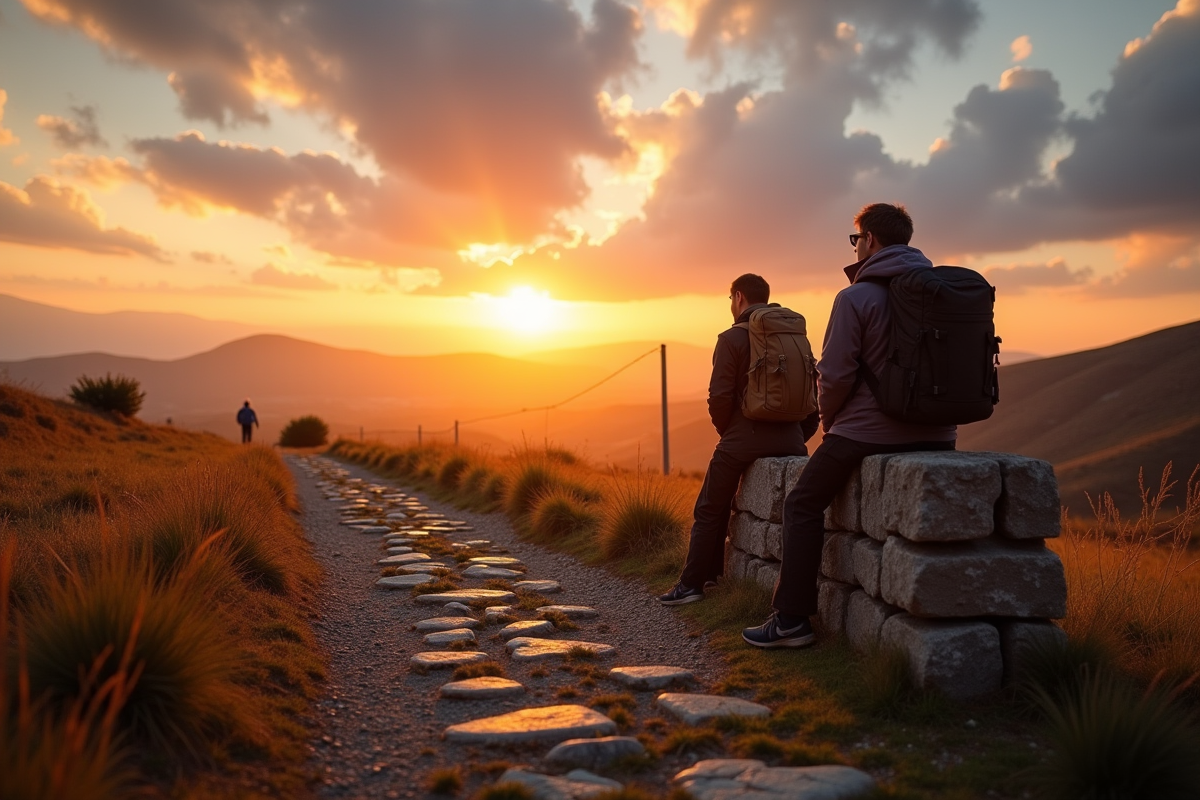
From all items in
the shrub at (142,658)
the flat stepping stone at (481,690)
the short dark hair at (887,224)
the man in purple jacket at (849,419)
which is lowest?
the flat stepping stone at (481,690)

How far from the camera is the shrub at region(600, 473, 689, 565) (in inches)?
279

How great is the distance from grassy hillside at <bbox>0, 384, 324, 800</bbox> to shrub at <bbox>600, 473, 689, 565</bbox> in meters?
2.67

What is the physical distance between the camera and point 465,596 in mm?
5898

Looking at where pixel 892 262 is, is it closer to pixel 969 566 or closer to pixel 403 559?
pixel 969 566

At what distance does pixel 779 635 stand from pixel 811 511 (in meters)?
0.74

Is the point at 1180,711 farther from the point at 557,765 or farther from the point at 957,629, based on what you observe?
the point at 557,765

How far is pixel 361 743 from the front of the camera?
3270 mm

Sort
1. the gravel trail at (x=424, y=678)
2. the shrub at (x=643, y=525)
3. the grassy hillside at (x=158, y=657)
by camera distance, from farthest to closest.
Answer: the shrub at (x=643, y=525) < the gravel trail at (x=424, y=678) < the grassy hillside at (x=158, y=657)

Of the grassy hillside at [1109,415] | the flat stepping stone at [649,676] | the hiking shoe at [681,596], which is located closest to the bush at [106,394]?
the hiking shoe at [681,596]

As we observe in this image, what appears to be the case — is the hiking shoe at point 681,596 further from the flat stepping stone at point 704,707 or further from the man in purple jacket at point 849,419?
the flat stepping stone at point 704,707

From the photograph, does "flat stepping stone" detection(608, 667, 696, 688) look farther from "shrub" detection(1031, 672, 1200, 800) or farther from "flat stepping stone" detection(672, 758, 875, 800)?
"shrub" detection(1031, 672, 1200, 800)

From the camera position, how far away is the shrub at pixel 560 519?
8.41 meters

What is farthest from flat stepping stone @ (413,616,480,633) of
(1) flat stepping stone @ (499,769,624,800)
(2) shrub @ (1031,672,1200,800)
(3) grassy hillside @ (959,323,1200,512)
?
(3) grassy hillside @ (959,323,1200,512)

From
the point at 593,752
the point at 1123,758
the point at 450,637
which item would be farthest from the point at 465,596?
the point at 1123,758
